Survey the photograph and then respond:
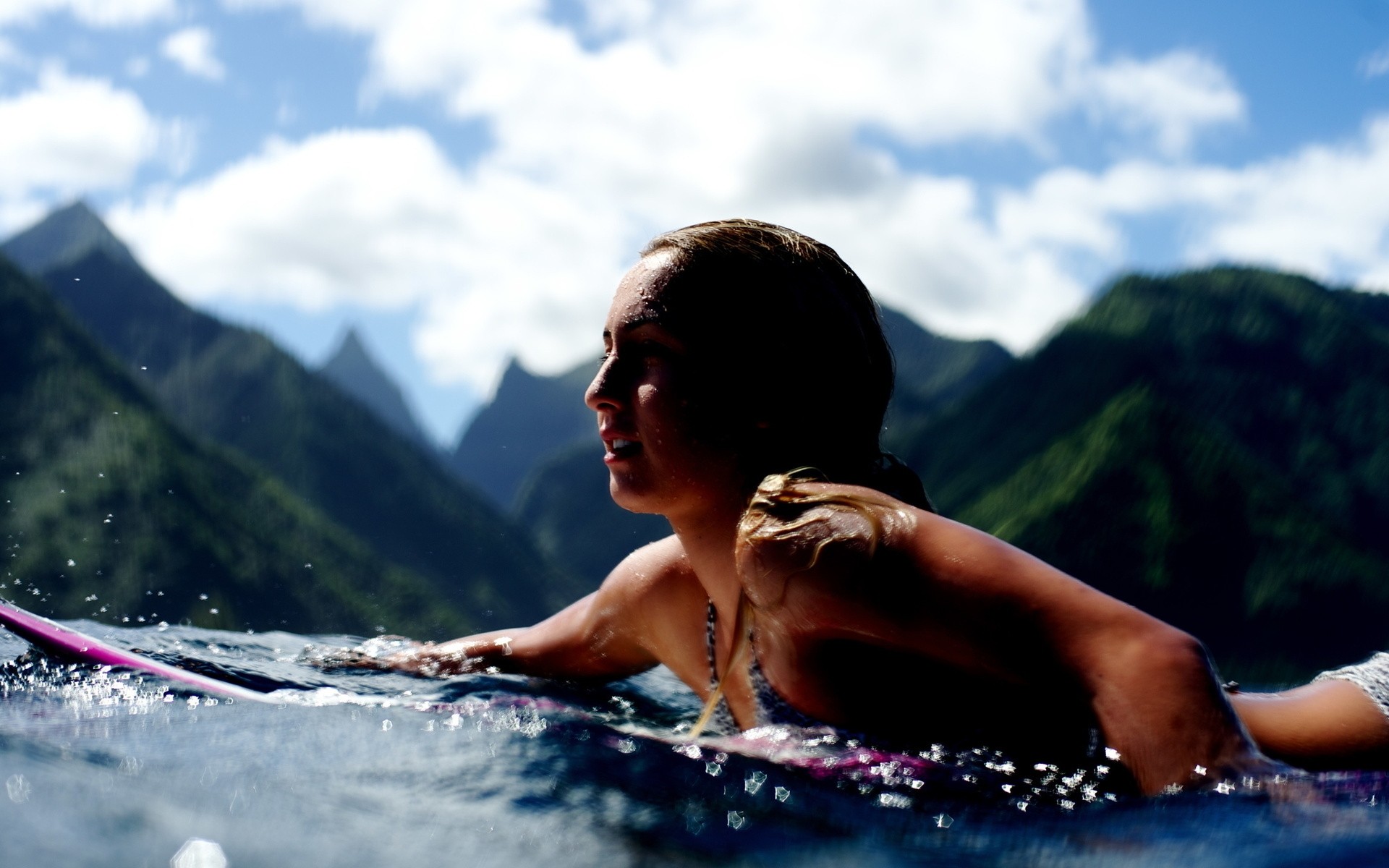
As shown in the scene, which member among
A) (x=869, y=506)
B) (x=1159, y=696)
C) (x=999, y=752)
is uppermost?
(x=869, y=506)

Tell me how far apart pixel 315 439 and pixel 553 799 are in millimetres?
50282

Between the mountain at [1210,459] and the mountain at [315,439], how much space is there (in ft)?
63.9

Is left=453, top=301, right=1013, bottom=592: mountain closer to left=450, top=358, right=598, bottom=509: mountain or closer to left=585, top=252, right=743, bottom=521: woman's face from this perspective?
left=450, top=358, right=598, bottom=509: mountain

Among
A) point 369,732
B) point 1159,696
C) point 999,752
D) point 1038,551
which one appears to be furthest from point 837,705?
point 1038,551

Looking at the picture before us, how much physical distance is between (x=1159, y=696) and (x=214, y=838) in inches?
45.7

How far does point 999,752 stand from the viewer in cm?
179

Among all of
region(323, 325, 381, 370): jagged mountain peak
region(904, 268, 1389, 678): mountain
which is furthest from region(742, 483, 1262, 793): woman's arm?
region(323, 325, 381, 370): jagged mountain peak

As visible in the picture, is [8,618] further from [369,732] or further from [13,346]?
[13,346]

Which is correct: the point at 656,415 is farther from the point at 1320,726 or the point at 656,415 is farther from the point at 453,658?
the point at 1320,726

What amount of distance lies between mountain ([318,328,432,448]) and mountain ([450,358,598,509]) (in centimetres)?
1341

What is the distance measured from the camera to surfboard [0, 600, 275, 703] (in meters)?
2.18

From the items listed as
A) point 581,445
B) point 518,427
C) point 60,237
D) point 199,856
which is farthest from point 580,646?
point 518,427

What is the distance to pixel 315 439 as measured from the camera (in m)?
49.0

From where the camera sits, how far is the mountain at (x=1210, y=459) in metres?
22.0
